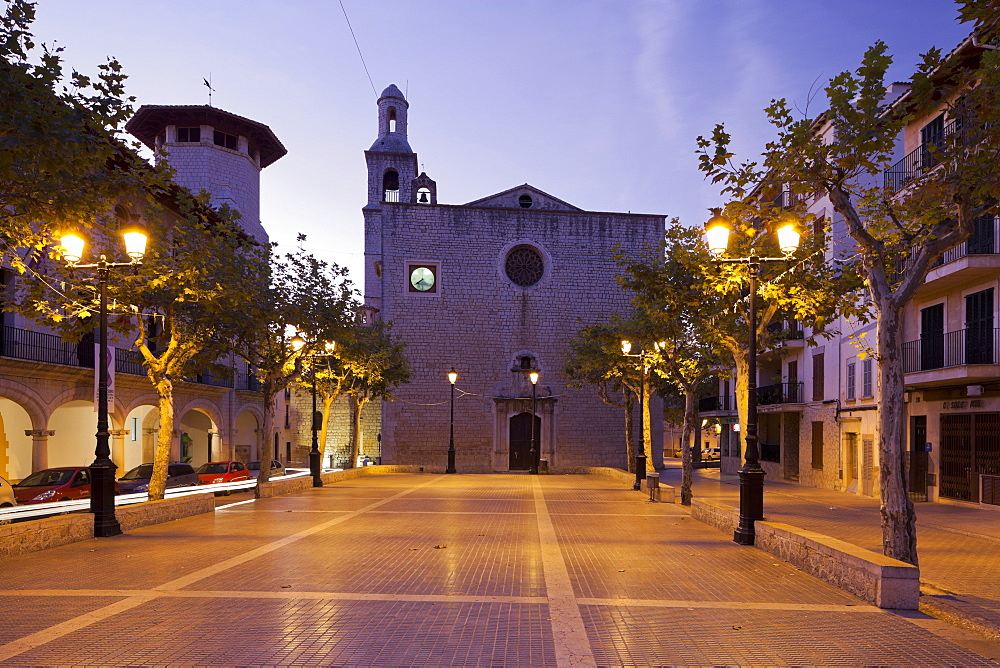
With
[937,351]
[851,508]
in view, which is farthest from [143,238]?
[937,351]

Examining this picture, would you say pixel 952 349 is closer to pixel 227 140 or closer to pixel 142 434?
pixel 142 434

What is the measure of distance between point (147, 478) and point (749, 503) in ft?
69.8

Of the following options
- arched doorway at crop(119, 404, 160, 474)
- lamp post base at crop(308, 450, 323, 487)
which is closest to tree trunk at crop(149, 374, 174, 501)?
lamp post base at crop(308, 450, 323, 487)

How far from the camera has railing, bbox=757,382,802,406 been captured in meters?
31.7

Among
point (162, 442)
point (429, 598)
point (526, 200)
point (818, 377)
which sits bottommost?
point (429, 598)

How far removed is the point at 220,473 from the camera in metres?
27.9

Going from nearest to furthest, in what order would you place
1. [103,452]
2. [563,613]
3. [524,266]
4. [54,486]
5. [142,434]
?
[563,613] < [103,452] < [54,486] < [142,434] < [524,266]

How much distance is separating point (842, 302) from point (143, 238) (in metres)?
12.3

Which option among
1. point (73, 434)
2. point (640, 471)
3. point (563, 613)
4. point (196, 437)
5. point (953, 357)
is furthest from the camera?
point (196, 437)

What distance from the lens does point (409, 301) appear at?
43531 mm

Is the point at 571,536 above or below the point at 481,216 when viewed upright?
below

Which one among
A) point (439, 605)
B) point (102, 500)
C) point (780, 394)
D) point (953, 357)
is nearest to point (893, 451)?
point (439, 605)

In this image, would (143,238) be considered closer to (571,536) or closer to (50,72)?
(50,72)

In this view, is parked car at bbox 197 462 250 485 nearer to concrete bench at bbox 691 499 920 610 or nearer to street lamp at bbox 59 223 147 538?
street lamp at bbox 59 223 147 538
